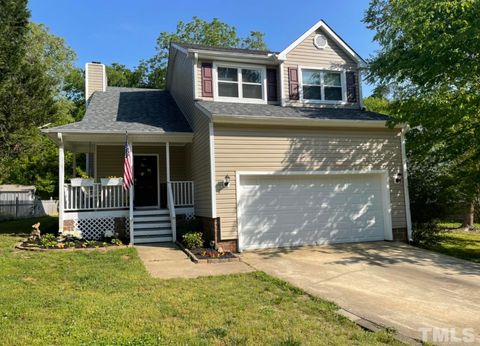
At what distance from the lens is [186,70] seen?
13.9 m

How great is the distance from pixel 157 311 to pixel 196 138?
7942mm

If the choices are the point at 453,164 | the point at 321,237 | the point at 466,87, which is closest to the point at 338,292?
the point at 321,237

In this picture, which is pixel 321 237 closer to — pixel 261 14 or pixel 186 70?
pixel 186 70

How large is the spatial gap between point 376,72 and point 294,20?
7545mm

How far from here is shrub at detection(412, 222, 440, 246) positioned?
12555 mm

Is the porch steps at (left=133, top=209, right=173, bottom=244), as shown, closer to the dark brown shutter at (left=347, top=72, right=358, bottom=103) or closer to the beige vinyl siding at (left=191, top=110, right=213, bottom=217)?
the beige vinyl siding at (left=191, top=110, right=213, bottom=217)

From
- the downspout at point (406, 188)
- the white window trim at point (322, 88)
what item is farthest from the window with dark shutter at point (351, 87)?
the downspout at point (406, 188)

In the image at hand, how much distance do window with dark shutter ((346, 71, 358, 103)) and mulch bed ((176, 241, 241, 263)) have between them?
738cm

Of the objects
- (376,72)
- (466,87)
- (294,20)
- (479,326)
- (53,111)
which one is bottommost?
(479,326)

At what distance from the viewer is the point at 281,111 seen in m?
11.9

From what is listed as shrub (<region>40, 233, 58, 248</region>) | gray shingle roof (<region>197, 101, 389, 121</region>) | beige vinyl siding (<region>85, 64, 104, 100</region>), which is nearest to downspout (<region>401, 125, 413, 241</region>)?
gray shingle roof (<region>197, 101, 389, 121</region>)

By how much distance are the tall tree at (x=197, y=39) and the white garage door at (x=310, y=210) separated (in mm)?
21693

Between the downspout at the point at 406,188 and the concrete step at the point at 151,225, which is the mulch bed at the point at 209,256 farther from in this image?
the downspout at the point at 406,188

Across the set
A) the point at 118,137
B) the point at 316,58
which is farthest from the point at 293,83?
the point at 118,137
